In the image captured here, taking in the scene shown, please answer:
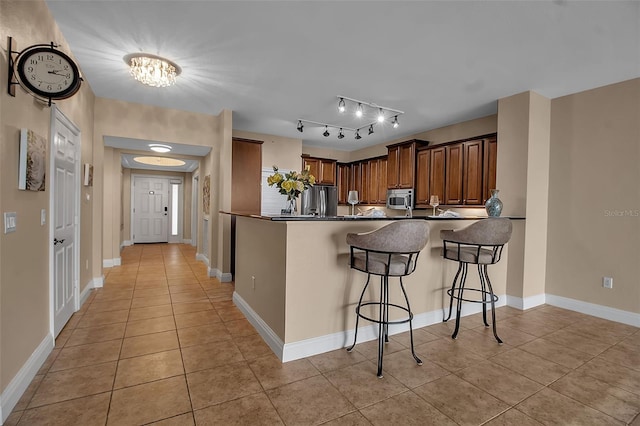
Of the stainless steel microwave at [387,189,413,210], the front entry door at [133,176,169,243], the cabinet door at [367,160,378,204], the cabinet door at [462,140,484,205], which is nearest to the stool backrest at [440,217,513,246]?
the cabinet door at [462,140,484,205]

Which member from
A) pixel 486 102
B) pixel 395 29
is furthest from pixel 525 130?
pixel 395 29

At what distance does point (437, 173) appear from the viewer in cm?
524

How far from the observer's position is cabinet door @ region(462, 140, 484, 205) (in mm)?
4562

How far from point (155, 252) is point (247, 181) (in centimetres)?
395

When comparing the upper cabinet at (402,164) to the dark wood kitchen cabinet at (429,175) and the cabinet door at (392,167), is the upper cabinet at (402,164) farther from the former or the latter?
the dark wood kitchen cabinet at (429,175)

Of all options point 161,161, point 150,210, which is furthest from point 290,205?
point 150,210

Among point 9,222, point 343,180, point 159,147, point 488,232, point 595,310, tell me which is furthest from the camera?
point 343,180

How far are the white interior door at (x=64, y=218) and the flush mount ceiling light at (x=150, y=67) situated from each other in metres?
0.80

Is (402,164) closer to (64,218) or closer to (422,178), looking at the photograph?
(422,178)

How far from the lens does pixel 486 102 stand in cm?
418

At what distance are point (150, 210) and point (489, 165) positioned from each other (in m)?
8.93

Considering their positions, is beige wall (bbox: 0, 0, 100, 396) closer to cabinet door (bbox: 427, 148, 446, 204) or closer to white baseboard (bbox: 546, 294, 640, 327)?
cabinet door (bbox: 427, 148, 446, 204)

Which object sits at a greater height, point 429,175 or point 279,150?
point 279,150

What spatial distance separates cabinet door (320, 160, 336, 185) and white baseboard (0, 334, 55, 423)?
5522 millimetres
